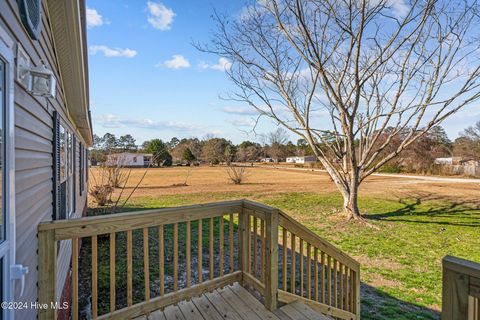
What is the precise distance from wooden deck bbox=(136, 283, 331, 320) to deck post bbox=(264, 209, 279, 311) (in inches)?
4.6

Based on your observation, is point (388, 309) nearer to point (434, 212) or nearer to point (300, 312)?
point (300, 312)

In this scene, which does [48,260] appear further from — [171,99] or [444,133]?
[444,133]

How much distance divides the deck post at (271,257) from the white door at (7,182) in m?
1.68

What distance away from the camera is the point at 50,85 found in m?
1.76

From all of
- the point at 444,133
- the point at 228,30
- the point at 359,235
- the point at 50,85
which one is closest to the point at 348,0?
the point at 228,30

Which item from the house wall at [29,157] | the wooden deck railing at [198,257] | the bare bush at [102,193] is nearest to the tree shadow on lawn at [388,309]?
the wooden deck railing at [198,257]

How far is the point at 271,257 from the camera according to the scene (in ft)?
7.57

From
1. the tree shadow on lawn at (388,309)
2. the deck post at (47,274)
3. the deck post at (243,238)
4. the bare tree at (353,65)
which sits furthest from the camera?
the bare tree at (353,65)

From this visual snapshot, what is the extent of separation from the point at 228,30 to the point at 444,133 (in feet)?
126

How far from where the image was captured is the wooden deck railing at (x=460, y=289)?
1.07m

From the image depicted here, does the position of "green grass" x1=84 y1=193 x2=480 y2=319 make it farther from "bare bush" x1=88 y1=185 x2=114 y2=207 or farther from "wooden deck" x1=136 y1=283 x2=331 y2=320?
"wooden deck" x1=136 y1=283 x2=331 y2=320

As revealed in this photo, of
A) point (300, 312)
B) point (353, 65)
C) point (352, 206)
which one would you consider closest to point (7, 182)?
Result: point (300, 312)

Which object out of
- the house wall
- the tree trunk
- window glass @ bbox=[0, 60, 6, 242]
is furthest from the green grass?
window glass @ bbox=[0, 60, 6, 242]

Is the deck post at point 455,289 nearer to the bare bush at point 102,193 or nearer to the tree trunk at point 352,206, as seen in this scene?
the tree trunk at point 352,206
